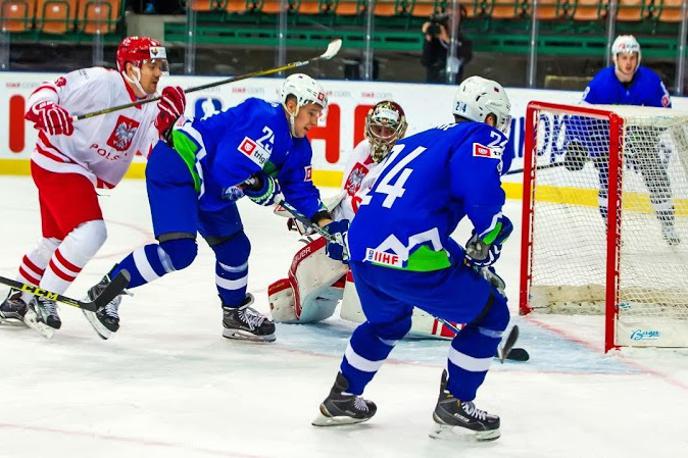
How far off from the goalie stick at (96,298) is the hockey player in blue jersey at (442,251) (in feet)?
3.59

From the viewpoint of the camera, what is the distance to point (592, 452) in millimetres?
3381

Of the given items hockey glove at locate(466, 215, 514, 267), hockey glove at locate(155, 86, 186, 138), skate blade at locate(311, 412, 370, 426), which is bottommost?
skate blade at locate(311, 412, 370, 426)

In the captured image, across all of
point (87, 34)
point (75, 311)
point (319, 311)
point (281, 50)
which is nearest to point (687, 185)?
point (319, 311)

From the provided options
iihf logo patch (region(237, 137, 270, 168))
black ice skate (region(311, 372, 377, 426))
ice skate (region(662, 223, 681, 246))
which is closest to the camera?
black ice skate (region(311, 372, 377, 426))

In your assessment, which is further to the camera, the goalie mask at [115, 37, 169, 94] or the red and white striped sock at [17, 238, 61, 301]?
the red and white striped sock at [17, 238, 61, 301]

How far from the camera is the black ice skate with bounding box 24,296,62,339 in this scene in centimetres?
458

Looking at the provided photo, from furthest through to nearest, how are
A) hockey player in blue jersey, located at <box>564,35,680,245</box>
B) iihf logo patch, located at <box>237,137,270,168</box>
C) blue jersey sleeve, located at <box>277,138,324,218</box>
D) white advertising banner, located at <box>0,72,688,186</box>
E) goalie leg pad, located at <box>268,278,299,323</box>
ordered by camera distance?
white advertising banner, located at <box>0,72,688,186</box> → hockey player in blue jersey, located at <box>564,35,680,245</box> → goalie leg pad, located at <box>268,278,299,323</box> → blue jersey sleeve, located at <box>277,138,324,218</box> → iihf logo patch, located at <box>237,137,270,168</box>


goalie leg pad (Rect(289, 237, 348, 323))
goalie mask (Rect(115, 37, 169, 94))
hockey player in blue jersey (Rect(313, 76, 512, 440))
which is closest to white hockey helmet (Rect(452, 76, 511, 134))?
hockey player in blue jersey (Rect(313, 76, 512, 440))

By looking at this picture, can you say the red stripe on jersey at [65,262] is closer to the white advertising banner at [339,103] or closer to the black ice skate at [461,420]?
the black ice skate at [461,420]

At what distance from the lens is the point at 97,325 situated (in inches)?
176

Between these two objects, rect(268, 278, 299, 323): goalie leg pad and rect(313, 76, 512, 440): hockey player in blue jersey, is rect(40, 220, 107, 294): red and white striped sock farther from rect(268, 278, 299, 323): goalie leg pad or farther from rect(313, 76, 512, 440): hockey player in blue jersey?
rect(313, 76, 512, 440): hockey player in blue jersey

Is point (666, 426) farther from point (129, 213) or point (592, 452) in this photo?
point (129, 213)

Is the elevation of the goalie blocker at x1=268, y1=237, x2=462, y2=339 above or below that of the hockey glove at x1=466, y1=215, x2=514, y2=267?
below

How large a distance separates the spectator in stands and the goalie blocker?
4289mm
